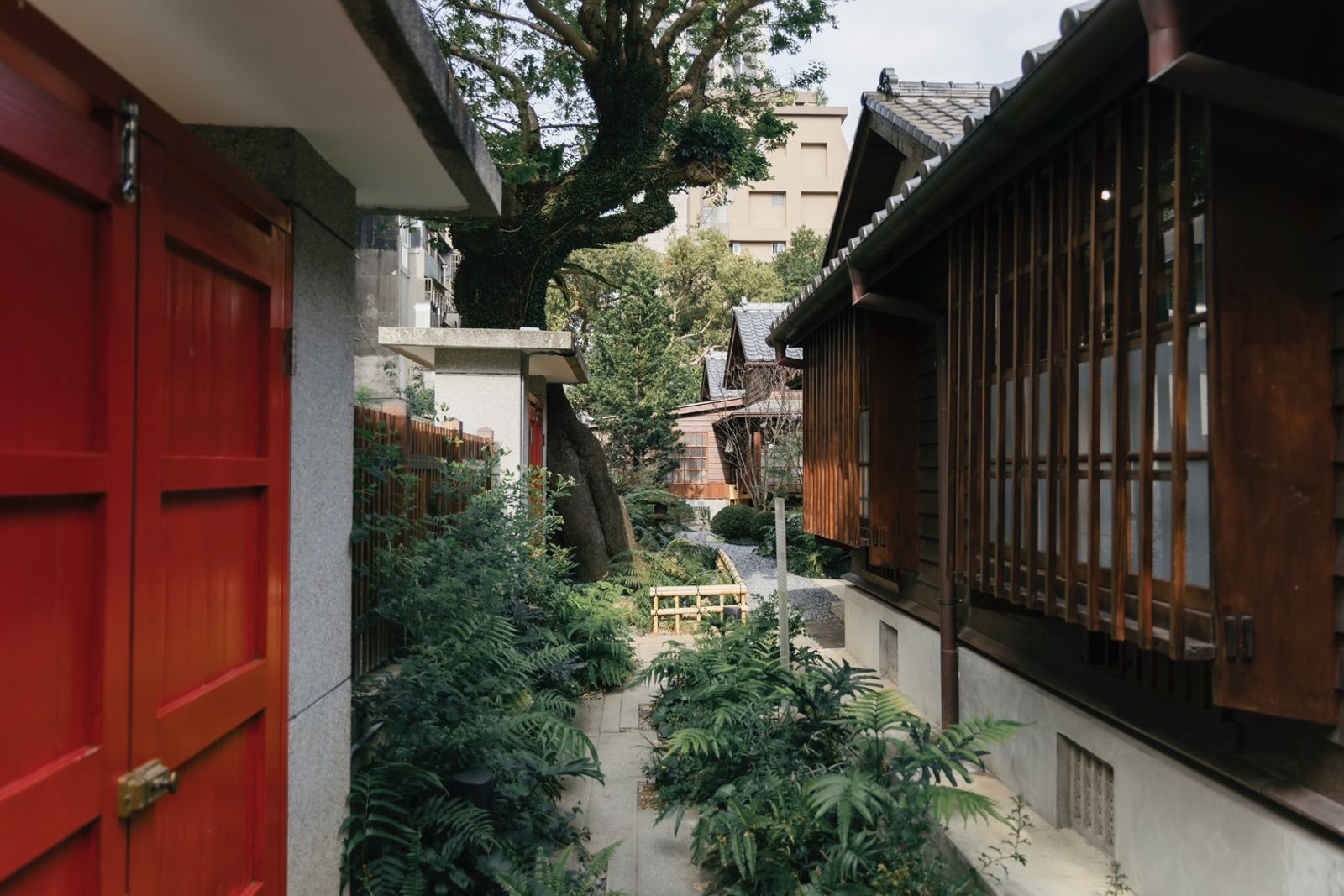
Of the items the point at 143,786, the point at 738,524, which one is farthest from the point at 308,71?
the point at 738,524

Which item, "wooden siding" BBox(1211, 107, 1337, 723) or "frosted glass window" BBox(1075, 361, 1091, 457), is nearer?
"wooden siding" BBox(1211, 107, 1337, 723)

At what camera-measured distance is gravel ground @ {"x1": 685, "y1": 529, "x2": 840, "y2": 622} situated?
1197 centimetres

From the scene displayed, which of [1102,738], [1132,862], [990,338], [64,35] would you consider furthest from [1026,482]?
[64,35]

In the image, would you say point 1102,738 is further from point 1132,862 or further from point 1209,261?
point 1209,261

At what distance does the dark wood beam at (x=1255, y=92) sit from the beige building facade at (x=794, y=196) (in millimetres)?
49792

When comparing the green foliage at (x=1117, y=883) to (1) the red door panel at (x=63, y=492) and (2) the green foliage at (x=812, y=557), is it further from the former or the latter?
(2) the green foliage at (x=812, y=557)

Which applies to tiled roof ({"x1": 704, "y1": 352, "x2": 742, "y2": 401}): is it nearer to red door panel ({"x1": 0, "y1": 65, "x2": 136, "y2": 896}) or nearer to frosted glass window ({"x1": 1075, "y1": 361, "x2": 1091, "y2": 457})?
frosted glass window ({"x1": 1075, "y1": 361, "x2": 1091, "y2": 457})

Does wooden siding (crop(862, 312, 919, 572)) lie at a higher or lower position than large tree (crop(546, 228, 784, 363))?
lower

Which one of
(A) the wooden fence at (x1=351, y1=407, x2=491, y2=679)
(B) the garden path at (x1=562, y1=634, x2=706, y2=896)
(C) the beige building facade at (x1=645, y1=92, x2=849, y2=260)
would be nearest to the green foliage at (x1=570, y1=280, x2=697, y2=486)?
(B) the garden path at (x1=562, y1=634, x2=706, y2=896)

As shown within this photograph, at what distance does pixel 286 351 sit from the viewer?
2.62m

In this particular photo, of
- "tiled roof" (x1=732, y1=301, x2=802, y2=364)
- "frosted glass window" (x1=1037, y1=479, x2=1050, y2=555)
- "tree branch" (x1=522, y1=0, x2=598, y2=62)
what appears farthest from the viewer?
"tiled roof" (x1=732, y1=301, x2=802, y2=364)

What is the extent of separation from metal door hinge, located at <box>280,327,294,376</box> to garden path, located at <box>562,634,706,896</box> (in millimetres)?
2830

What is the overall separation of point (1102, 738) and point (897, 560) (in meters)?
2.77

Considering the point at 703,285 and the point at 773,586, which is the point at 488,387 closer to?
the point at 773,586
